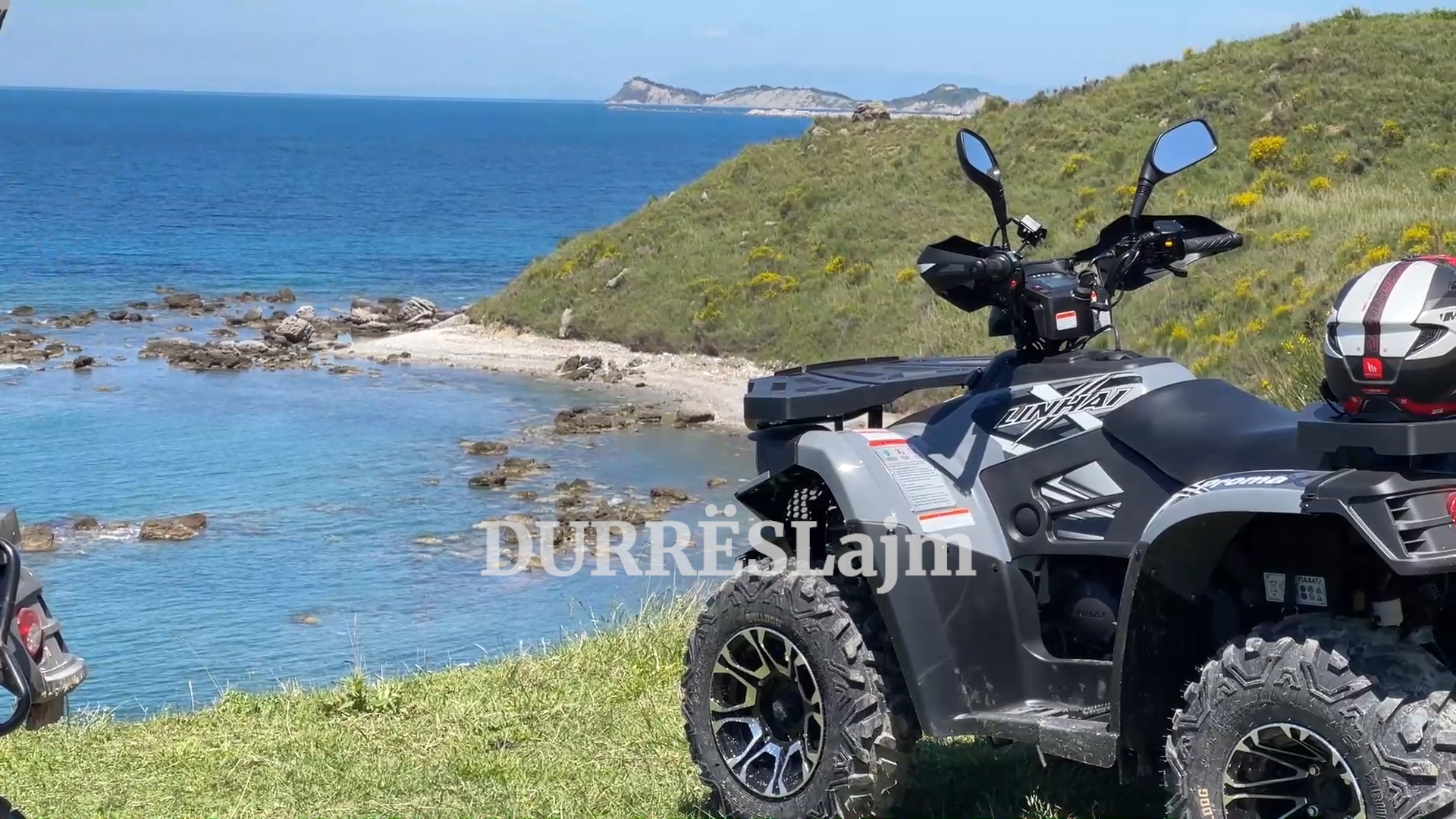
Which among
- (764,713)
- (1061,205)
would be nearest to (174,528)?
(764,713)

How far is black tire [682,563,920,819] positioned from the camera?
5191mm

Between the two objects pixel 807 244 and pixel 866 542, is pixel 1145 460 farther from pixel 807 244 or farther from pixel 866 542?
pixel 807 244

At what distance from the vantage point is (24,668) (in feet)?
11.6

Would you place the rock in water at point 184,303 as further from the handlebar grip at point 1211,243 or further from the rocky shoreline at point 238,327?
the handlebar grip at point 1211,243

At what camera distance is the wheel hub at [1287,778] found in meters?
4.00

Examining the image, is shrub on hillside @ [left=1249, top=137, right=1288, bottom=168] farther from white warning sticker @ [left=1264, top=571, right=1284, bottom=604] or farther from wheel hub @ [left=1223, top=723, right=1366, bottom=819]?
wheel hub @ [left=1223, top=723, right=1366, bottom=819]

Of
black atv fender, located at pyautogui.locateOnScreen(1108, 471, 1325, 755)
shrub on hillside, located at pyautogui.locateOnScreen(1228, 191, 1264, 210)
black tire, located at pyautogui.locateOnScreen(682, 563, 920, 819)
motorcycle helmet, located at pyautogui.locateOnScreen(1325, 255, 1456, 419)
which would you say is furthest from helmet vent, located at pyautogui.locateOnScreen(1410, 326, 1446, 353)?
shrub on hillside, located at pyautogui.locateOnScreen(1228, 191, 1264, 210)

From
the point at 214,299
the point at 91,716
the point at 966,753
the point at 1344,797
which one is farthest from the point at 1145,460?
the point at 214,299

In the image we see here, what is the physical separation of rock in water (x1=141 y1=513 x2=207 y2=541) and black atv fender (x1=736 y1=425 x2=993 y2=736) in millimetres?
19166

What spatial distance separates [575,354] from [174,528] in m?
17.0

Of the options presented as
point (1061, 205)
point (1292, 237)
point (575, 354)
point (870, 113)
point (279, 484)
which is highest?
point (870, 113)

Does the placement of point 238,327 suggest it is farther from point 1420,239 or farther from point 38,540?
point 1420,239

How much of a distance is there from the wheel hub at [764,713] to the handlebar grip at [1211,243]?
1896 mm

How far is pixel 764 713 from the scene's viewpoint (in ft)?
18.8
